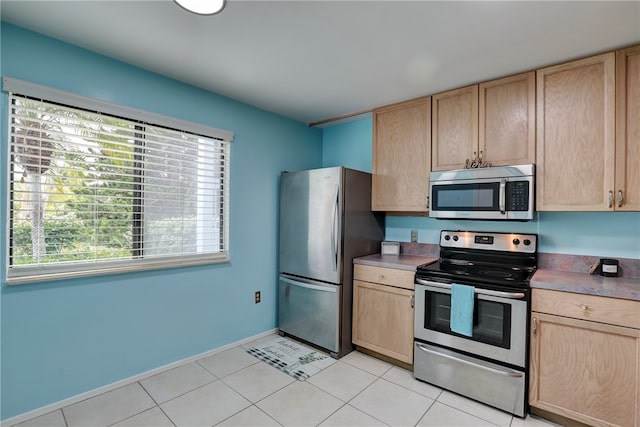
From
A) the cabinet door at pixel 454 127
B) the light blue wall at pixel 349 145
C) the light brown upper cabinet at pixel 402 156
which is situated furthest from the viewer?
the light blue wall at pixel 349 145

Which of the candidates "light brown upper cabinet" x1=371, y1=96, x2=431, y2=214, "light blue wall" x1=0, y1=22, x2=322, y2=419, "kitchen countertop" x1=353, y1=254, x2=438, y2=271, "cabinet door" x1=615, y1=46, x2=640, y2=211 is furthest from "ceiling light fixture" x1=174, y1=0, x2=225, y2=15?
"cabinet door" x1=615, y1=46, x2=640, y2=211

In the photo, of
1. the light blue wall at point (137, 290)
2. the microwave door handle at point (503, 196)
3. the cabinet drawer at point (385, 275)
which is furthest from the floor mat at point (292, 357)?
the microwave door handle at point (503, 196)

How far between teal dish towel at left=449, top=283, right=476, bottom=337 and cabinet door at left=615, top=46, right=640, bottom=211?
3.42 feet

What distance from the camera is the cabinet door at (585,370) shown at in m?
1.69

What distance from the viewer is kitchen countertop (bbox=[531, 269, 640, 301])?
5.62 feet

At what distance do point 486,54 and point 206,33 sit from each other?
177 cm

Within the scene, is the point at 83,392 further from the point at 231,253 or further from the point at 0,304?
the point at 231,253

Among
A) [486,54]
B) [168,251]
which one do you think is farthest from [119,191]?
[486,54]

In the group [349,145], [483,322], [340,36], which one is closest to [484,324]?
[483,322]

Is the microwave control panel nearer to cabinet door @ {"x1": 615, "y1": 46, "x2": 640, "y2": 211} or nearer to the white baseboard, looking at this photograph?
cabinet door @ {"x1": 615, "y1": 46, "x2": 640, "y2": 211}

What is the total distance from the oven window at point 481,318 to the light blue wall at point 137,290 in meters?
1.64

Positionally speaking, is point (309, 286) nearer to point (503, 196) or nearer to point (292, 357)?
point (292, 357)

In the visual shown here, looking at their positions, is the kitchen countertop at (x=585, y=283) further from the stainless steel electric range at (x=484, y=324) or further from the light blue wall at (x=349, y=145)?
the light blue wall at (x=349, y=145)

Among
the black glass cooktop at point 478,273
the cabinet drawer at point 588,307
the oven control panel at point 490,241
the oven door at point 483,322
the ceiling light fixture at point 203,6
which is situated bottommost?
the oven door at point 483,322
